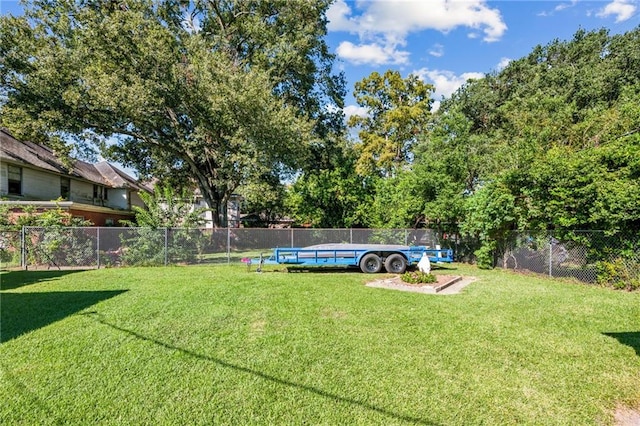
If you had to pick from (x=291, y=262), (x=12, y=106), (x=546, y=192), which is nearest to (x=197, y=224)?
(x=291, y=262)

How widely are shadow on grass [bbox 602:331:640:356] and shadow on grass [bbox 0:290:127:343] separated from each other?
8.64m

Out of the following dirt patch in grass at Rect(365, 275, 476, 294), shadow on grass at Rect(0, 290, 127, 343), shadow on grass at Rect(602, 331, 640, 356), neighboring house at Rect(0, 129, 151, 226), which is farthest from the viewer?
neighboring house at Rect(0, 129, 151, 226)

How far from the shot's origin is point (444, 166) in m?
13.5

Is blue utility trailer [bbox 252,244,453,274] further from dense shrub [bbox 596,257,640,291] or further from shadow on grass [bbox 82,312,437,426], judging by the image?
shadow on grass [bbox 82,312,437,426]

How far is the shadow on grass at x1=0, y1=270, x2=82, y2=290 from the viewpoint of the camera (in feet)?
28.2

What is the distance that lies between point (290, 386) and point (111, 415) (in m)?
1.62

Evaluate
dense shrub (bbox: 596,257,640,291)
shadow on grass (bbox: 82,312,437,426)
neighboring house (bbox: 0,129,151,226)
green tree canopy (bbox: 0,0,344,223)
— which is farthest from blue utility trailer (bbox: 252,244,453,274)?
neighboring house (bbox: 0,129,151,226)

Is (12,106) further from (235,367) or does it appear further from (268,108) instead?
(235,367)

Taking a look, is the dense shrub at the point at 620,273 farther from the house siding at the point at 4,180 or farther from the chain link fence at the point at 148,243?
the house siding at the point at 4,180

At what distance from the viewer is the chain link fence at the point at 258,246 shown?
842cm

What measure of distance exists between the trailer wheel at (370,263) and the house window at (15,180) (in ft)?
59.1

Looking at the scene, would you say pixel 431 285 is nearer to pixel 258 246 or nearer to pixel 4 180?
pixel 258 246

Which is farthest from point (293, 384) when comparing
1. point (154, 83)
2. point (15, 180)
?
point (15, 180)

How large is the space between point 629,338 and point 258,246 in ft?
39.5
